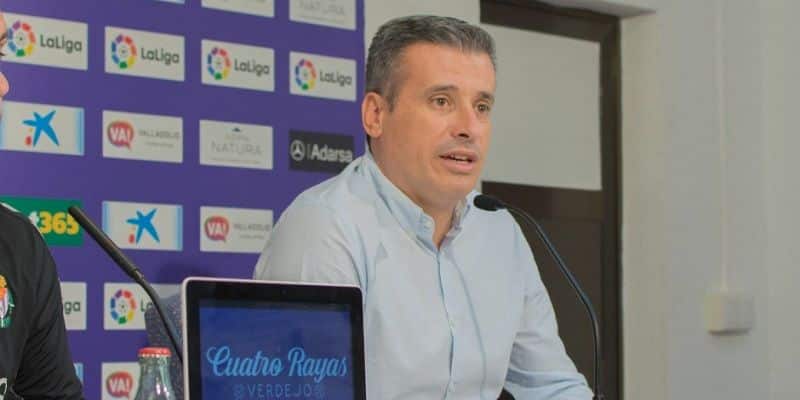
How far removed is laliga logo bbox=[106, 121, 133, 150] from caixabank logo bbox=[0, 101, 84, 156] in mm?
87

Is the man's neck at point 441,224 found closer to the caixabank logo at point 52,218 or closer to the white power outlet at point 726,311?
the caixabank logo at point 52,218

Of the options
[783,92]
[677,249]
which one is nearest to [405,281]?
[677,249]

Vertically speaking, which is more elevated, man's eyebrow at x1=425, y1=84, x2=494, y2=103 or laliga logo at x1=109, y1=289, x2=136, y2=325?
man's eyebrow at x1=425, y1=84, x2=494, y2=103

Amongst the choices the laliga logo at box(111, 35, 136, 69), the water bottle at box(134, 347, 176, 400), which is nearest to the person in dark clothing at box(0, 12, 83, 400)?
the water bottle at box(134, 347, 176, 400)

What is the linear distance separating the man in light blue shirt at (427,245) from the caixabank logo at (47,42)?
1549 millimetres

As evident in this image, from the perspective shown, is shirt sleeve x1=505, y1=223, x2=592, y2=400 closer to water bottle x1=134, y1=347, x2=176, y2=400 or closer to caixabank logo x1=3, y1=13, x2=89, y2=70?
water bottle x1=134, y1=347, x2=176, y2=400

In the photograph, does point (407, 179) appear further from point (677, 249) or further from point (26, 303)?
point (677, 249)

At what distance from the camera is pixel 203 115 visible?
3895mm

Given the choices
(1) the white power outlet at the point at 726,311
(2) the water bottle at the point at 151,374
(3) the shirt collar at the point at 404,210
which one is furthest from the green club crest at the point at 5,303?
(1) the white power outlet at the point at 726,311

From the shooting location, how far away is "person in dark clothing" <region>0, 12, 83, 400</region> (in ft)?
5.67

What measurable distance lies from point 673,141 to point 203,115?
6.95ft

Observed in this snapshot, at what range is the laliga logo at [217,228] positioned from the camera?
388 centimetres

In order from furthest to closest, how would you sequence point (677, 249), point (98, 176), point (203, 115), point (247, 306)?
point (677, 249)
point (203, 115)
point (98, 176)
point (247, 306)

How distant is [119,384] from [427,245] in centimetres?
172
